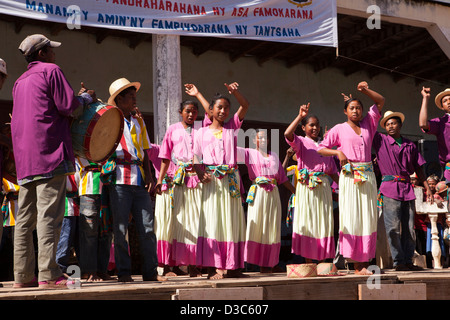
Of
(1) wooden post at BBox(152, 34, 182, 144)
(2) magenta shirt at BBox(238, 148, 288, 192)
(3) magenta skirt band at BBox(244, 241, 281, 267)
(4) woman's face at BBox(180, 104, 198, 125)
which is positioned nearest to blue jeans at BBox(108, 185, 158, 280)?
(4) woman's face at BBox(180, 104, 198, 125)

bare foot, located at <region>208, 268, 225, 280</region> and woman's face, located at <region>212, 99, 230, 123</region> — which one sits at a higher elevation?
woman's face, located at <region>212, 99, 230, 123</region>

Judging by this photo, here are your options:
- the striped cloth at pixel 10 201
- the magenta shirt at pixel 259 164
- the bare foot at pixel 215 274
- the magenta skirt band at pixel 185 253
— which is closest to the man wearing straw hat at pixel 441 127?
the magenta shirt at pixel 259 164

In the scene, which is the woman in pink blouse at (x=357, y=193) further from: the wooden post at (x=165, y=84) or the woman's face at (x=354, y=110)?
the wooden post at (x=165, y=84)

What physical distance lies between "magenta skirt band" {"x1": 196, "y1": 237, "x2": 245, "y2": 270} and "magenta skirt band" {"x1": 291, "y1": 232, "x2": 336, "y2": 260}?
1.48m

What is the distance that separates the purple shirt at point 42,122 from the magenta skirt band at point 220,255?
1.96 metres

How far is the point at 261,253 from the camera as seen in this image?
25.6 ft

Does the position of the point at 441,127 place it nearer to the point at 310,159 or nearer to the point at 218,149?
the point at 310,159

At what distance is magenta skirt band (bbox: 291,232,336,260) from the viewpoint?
300 inches

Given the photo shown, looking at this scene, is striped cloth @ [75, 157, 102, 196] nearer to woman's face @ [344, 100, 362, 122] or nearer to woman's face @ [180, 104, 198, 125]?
woman's face @ [180, 104, 198, 125]

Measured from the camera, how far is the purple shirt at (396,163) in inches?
303

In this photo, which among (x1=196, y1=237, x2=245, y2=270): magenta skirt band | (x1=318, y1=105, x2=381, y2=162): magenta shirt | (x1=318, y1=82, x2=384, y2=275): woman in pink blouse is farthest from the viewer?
(x1=318, y1=105, x2=381, y2=162): magenta shirt

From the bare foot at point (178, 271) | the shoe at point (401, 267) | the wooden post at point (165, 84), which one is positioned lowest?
the bare foot at point (178, 271)
